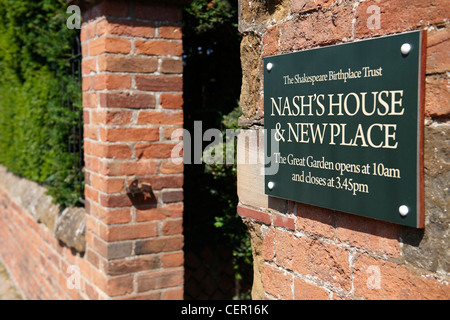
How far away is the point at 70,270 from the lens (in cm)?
362

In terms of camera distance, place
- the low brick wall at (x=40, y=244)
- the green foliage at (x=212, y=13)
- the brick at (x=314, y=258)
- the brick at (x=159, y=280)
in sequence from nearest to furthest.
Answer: the brick at (x=314, y=258)
the brick at (x=159, y=280)
the green foliage at (x=212, y=13)
the low brick wall at (x=40, y=244)

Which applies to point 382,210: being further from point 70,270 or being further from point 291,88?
point 70,270

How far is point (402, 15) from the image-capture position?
138 centimetres

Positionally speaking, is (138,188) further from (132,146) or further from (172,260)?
(172,260)

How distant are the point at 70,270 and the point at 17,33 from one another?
2690 mm

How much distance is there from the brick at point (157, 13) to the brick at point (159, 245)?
1.39m

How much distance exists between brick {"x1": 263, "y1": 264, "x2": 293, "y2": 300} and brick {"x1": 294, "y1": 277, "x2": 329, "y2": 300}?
0.11 feet

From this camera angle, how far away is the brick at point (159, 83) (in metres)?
2.93

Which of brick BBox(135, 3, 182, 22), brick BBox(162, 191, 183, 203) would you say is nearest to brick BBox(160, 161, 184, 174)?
brick BBox(162, 191, 183, 203)

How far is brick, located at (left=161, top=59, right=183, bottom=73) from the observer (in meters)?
3.00

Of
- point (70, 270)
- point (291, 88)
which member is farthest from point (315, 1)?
point (70, 270)

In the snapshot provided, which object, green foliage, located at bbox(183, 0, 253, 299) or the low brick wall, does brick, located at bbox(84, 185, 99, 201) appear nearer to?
the low brick wall

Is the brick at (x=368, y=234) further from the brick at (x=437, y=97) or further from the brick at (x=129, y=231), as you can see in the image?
the brick at (x=129, y=231)

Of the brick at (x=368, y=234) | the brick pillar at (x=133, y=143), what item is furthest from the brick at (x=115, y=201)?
the brick at (x=368, y=234)
